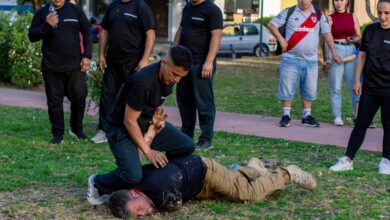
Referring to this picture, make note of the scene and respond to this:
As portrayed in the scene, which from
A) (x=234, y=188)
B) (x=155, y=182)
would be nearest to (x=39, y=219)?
(x=155, y=182)

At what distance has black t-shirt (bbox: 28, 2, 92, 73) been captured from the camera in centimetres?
845

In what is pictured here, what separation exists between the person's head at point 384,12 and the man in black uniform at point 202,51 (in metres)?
1.91

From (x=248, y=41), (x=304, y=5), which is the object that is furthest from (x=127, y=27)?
(x=248, y=41)

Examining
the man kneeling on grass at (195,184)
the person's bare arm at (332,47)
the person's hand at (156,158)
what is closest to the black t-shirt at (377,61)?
the man kneeling on grass at (195,184)

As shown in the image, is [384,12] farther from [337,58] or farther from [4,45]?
[4,45]

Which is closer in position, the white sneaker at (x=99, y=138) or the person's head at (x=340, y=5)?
the white sneaker at (x=99, y=138)

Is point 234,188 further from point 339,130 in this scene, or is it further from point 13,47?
point 13,47

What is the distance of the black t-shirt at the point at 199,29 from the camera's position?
8156 mm

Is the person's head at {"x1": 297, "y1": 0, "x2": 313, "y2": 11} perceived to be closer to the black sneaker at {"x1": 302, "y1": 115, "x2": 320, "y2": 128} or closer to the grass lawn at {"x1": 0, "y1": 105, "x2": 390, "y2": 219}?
the black sneaker at {"x1": 302, "y1": 115, "x2": 320, "y2": 128}

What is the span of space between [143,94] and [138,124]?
0.33 meters

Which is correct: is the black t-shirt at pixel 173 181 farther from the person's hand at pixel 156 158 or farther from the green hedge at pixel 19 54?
the green hedge at pixel 19 54

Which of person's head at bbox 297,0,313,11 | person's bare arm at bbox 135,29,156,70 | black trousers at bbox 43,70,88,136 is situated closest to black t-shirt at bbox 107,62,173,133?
person's bare arm at bbox 135,29,156,70

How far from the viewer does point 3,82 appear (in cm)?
1639

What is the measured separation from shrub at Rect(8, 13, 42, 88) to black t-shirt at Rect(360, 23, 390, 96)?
9.59 m
